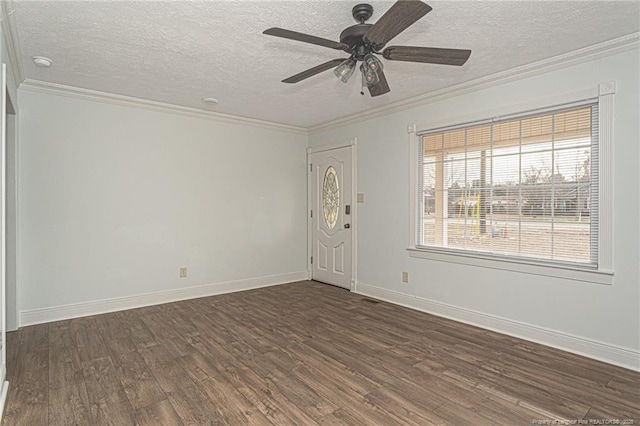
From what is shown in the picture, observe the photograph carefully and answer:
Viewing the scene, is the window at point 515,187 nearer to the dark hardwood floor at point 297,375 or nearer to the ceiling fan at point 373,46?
the dark hardwood floor at point 297,375

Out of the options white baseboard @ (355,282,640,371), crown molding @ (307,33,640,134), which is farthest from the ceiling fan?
white baseboard @ (355,282,640,371)

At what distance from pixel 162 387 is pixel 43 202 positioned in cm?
263

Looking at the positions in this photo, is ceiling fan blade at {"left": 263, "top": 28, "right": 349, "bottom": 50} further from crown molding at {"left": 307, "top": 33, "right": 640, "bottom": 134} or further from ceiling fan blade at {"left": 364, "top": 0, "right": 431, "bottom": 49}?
crown molding at {"left": 307, "top": 33, "right": 640, "bottom": 134}

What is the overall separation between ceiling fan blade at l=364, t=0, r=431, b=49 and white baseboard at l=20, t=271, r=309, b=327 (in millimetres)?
3973

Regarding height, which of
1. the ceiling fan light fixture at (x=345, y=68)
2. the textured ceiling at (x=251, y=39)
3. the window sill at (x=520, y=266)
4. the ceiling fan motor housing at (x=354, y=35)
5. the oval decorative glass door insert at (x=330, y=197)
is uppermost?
the textured ceiling at (x=251, y=39)

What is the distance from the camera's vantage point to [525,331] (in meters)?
3.40

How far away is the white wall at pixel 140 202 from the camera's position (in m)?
3.88

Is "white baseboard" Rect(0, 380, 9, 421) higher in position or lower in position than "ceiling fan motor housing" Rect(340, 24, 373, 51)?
lower

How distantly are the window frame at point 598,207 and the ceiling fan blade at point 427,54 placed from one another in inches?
56.5

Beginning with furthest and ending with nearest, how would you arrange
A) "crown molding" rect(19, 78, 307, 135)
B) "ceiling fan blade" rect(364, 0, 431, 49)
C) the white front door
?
the white front door
"crown molding" rect(19, 78, 307, 135)
"ceiling fan blade" rect(364, 0, 431, 49)

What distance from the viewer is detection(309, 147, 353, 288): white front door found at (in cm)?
537

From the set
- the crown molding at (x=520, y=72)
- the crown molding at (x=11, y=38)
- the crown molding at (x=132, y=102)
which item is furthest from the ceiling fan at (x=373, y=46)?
the crown molding at (x=132, y=102)

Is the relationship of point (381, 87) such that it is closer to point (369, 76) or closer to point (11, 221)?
point (369, 76)

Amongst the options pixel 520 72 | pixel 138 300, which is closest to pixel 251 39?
pixel 520 72
